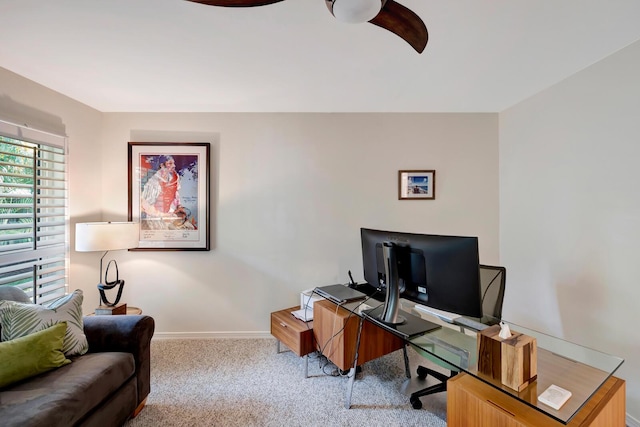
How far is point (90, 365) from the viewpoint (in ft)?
4.80

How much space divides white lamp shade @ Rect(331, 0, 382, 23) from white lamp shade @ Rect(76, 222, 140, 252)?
2352 mm

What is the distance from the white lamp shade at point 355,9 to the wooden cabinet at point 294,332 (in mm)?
2045

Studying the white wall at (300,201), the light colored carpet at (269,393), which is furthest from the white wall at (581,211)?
the light colored carpet at (269,393)

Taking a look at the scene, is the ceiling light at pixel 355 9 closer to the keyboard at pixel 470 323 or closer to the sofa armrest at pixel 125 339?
the keyboard at pixel 470 323

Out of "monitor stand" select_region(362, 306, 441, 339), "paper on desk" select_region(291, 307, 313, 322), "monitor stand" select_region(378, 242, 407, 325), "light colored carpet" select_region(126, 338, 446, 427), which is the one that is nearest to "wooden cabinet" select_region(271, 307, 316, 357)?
"paper on desk" select_region(291, 307, 313, 322)

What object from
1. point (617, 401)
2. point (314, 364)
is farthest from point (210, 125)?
point (617, 401)

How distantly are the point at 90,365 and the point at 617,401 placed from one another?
256cm

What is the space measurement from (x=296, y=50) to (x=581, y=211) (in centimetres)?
234

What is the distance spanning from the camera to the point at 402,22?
3.88ft

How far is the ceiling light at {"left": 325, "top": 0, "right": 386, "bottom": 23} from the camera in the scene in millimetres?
949

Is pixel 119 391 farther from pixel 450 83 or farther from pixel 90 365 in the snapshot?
pixel 450 83

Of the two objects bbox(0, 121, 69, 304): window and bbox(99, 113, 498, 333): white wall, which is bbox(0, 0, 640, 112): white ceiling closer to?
bbox(99, 113, 498, 333): white wall

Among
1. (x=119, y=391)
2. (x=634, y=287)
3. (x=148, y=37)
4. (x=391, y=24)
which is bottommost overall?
(x=119, y=391)

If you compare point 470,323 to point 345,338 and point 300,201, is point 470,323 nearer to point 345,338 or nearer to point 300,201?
point 345,338
